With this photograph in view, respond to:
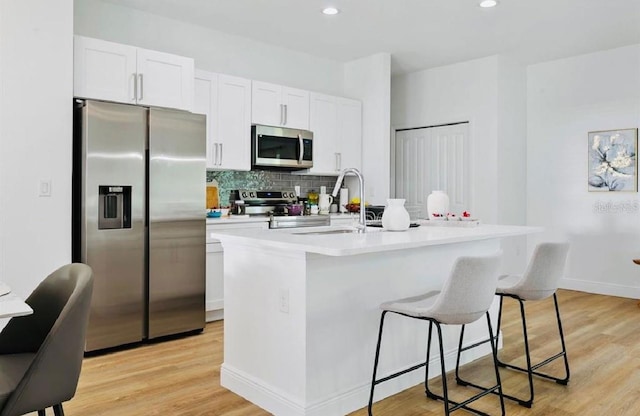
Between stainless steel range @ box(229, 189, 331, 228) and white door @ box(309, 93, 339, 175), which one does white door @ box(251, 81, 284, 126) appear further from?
stainless steel range @ box(229, 189, 331, 228)

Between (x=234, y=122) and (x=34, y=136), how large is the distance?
1837mm

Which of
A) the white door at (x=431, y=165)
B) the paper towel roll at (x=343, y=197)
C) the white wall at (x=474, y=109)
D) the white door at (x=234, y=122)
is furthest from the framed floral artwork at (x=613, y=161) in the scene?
the white door at (x=234, y=122)

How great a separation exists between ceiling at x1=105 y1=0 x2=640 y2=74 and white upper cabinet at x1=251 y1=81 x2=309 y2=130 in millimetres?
540

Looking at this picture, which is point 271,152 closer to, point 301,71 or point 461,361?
point 301,71

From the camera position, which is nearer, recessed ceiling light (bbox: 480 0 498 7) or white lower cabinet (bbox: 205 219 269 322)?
recessed ceiling light (bbox: 480 0 498 7)

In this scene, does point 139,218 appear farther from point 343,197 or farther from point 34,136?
point 343,197

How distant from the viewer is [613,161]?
18.5 feet

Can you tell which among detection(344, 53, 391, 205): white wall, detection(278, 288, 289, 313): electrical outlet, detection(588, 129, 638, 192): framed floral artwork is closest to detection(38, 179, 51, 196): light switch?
detection(278, 288, 289, 313): electrical outlet

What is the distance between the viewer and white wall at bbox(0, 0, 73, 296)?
3.24 m

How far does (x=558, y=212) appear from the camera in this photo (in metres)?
6.09

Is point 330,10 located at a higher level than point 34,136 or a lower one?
higher

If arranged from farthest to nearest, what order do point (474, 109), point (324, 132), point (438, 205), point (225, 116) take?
point (474, 109)
point (324, 132)
point (225, 116)
point (438, 205)

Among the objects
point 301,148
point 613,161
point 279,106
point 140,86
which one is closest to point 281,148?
point 301,148

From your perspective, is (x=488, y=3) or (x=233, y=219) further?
(x=233, y=219)
